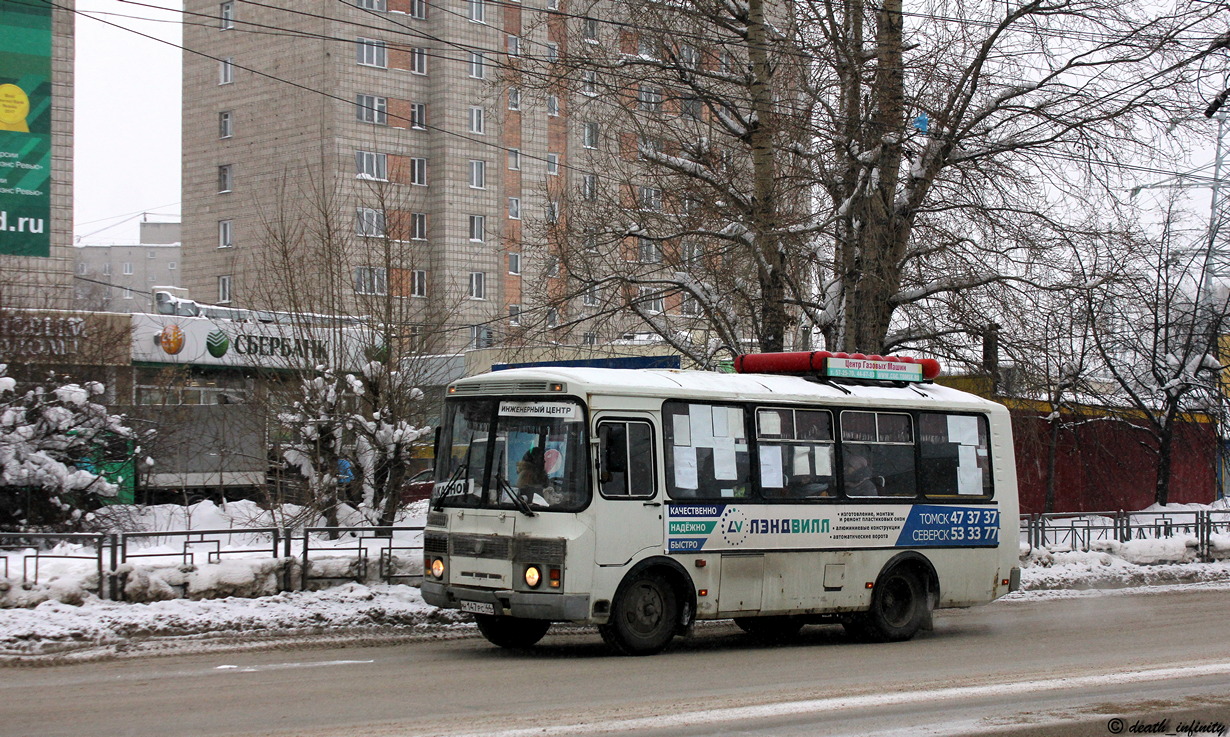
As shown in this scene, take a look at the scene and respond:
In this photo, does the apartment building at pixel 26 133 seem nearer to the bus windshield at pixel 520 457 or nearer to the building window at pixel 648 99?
the building window at pixel 648 99

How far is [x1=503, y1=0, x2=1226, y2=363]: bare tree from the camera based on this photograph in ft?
61.4

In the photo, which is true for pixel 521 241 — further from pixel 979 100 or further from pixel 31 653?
pixel 31 653

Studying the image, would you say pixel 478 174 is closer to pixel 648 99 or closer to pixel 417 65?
pixel 417 65

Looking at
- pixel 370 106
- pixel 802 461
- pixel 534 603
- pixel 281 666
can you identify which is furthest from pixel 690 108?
pixel 370 106

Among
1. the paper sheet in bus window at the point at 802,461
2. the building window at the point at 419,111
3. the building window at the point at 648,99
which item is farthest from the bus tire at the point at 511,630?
the building window at the point at 419,111

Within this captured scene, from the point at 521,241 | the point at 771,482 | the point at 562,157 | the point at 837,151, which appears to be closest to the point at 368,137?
the point at 562,157

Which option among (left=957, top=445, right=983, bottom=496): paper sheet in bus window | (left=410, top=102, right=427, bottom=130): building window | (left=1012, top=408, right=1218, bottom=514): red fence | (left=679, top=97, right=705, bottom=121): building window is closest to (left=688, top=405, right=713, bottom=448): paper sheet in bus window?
(left=957, top=445, right=983, bottom=496): paper sheet in bus window

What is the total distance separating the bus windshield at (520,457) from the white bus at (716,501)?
0.02 m

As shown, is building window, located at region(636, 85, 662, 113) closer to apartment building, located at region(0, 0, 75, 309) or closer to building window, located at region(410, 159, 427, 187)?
apartment building, located at region(0, 0, 75, 309)

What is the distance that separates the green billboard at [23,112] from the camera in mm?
31344

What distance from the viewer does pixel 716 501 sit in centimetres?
1256

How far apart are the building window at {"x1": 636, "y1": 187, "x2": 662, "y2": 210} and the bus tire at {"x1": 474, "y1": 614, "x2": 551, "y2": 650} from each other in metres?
9.53

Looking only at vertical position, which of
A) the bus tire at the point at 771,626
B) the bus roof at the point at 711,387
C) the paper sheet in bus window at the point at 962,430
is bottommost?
the bus tire at the point at 771,626

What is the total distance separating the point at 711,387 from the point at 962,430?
154 inches
